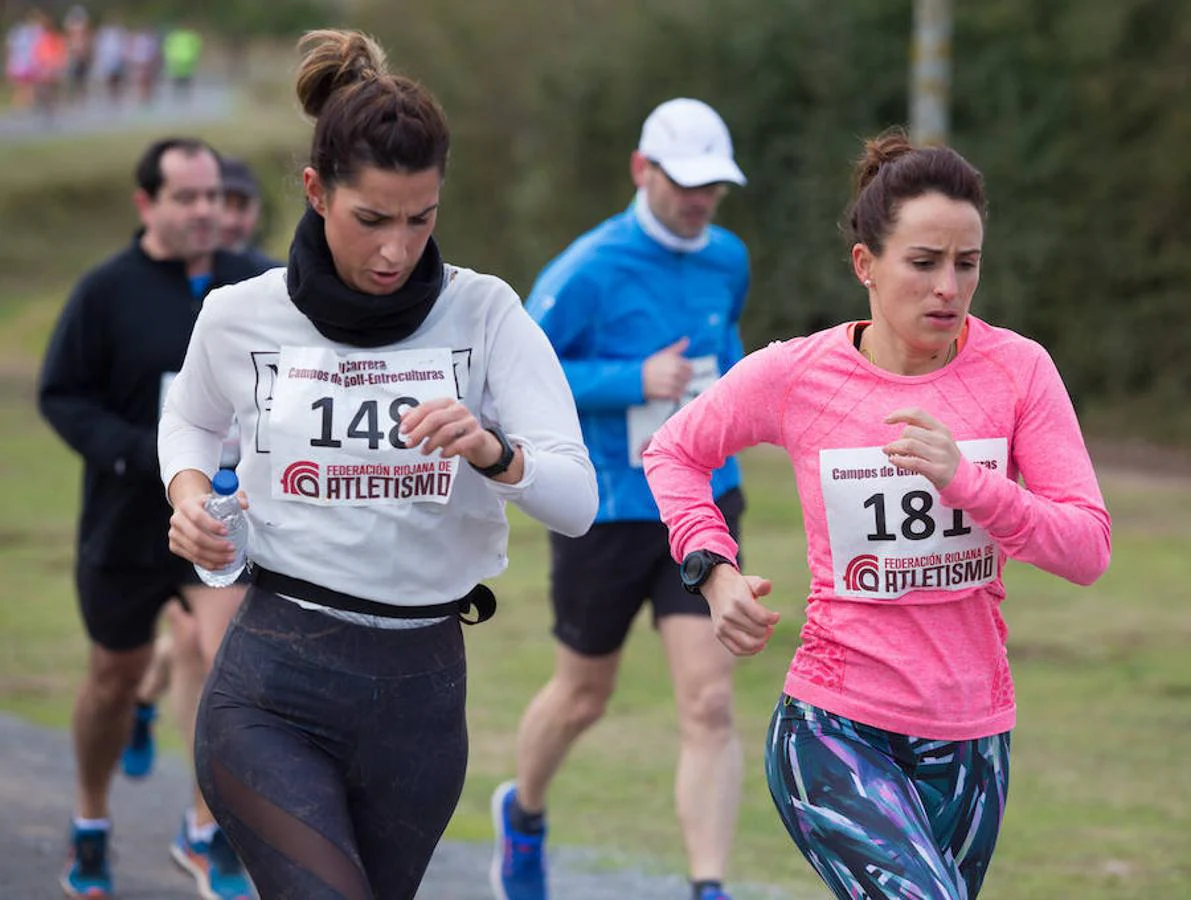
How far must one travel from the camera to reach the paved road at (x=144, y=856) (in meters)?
6.57

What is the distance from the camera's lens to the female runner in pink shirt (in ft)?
12.4

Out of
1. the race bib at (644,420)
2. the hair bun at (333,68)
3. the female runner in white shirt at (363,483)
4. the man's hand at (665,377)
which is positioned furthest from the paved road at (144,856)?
the hair bun at (333,68)

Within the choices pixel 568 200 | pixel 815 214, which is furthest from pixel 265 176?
pixel 815 214

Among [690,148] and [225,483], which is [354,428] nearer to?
[225,483]

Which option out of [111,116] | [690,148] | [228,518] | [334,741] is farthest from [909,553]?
[111,116]

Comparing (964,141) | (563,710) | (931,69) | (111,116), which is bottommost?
(563,710)

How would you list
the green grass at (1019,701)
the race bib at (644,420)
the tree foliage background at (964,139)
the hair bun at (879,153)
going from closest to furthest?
the hair bun at (879,153), the race bib at (644,420), the green grass at (1019,701), the tree foliage background at (964,139)

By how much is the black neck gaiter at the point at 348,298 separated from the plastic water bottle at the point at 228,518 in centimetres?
36

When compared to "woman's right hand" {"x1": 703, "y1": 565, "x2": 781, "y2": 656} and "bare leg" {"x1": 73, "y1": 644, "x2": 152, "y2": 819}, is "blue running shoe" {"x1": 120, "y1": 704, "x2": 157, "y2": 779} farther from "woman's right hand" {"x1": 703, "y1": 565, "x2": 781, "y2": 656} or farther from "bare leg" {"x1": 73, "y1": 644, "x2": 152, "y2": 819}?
"woman's right hand" {"x1": 703, "y1": 565, "x2": 781, "y2": 656}

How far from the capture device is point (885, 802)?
3.75m

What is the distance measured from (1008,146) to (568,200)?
5.33 meters

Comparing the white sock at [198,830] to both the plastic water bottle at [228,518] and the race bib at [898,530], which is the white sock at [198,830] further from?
the race bib at [898,530]

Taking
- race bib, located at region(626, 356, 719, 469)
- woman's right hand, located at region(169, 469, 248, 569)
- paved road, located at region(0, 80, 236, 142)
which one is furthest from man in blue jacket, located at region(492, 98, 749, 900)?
paved road, located at region(0, 80, 236, 142)

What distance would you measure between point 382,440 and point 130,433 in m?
2.38
